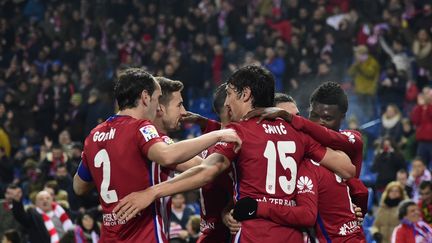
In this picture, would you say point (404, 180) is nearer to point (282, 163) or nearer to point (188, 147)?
point (282, 163)

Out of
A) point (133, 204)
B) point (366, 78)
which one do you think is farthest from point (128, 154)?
point (366, 78)

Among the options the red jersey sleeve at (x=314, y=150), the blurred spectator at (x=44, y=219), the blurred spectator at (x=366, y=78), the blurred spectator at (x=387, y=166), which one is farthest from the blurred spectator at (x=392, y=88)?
the red jersey sleeve at (x=314, y=150)

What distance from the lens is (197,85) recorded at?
22.7 m

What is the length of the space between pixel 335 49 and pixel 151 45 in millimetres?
5543

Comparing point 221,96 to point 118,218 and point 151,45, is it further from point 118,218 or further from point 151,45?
point 151,45

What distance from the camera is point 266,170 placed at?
6062mm

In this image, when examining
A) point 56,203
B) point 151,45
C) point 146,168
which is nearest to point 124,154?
point 146,168

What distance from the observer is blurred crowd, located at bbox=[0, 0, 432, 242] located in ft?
57.4

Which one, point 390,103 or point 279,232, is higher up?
point 279,232

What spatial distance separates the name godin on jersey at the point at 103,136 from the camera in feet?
20.4

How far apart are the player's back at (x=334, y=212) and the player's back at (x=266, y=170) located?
622 millimetres

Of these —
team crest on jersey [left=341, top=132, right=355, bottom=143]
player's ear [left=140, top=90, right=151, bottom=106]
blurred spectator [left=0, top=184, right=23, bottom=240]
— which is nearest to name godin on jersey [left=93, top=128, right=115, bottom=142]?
player's ear [left=140, top=90, right=151, bottom=106]

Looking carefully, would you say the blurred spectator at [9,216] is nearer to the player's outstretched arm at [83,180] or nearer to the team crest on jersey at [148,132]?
the player's outstretched arm at [83,180]

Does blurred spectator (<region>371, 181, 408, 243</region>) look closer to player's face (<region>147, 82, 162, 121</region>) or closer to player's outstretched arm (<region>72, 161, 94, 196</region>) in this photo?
player's outstretched arm (<region>72, 161, 94, 196</region>)
